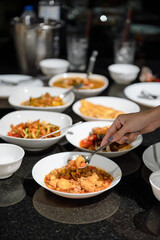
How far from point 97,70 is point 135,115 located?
1.70m

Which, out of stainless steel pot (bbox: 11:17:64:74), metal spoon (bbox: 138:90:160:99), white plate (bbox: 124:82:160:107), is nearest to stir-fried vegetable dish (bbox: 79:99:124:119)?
white plate (bbox: 124:82:160:107)

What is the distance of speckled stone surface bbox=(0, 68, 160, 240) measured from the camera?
1204 millimetres

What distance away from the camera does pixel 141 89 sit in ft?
8.46

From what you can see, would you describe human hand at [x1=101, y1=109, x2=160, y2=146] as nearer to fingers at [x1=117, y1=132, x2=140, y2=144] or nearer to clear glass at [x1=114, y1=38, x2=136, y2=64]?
fingers at [x1=117, y1=132, x2=140, y2=144]

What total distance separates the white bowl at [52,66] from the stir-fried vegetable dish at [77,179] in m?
1.46

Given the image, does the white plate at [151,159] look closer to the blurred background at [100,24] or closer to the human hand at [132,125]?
Answer: the human hand at [132,125]

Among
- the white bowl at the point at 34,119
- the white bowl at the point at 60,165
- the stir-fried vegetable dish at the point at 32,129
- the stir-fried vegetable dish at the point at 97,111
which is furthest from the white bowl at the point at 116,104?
the white bowl at the point at 60,165

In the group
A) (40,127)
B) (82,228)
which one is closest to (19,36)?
(40,127)

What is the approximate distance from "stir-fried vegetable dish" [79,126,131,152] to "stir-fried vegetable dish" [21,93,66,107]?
1.38ft

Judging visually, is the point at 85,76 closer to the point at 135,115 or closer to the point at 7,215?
the point at 135,115

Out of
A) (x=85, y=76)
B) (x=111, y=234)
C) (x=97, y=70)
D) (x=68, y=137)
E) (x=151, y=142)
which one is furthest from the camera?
(x=97, y=70)

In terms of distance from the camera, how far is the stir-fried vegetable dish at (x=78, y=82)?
2632 millimetres

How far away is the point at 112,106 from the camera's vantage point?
7.43 feet

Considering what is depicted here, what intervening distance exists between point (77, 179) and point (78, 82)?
1.32 m
